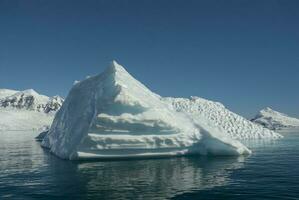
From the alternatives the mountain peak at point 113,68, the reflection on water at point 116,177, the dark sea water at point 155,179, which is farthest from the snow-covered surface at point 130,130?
the dark sea water at point 155,179

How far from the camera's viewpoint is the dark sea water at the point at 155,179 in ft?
71.9

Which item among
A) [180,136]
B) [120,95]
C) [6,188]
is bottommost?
[6,188]

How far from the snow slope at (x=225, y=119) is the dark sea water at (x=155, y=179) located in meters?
33.6

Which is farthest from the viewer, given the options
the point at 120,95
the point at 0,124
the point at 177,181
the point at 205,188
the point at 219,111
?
the point at 0,124

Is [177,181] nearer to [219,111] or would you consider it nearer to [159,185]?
[159,185]

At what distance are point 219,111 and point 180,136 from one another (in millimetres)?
38525

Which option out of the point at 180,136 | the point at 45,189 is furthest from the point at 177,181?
the point at 180,136

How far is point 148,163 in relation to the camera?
35.4 m

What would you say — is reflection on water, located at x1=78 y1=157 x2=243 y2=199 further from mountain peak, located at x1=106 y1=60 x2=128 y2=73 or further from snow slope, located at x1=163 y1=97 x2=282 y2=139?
snow slope, located at x1=163 y1=97 x2=282 y2=139

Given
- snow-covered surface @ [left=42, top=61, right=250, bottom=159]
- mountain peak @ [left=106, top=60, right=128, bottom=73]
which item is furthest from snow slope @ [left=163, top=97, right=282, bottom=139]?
snow-covered surface @ [left=42, top=61, right=250, bottom=159]

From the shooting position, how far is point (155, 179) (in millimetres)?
26594

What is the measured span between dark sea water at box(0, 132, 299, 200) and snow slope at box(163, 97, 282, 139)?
33613mm

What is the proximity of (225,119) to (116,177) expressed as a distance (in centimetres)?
4886

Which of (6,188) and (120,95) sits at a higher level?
(120,95)
